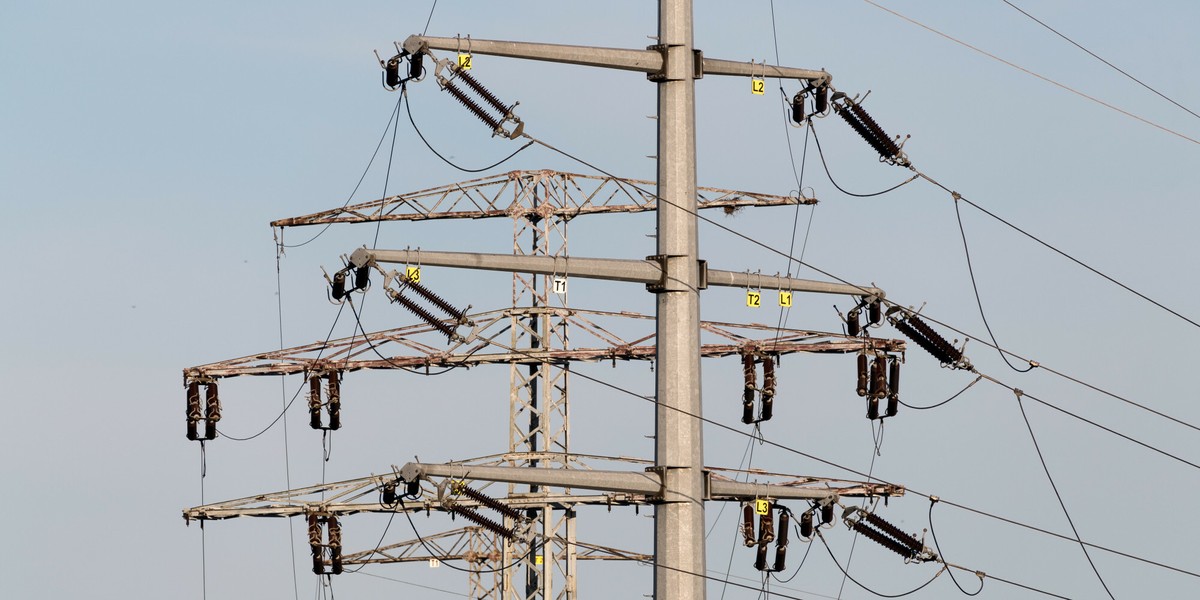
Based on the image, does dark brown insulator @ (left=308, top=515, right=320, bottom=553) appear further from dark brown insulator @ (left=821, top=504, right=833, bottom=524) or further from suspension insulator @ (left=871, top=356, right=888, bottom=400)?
dark brown insulator @ (left=821, top=504, right=833, bottom=524)

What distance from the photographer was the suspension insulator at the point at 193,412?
56625 mm

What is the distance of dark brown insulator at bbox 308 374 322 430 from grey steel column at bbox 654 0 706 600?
28254 millimetres

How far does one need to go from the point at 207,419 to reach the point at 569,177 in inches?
417

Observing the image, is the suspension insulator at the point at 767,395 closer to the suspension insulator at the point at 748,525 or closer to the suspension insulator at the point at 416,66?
the suspension insulator at the point at 748,525

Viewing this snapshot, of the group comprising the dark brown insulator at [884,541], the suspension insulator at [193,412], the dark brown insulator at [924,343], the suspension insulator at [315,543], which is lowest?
the suspension insulator at [315,543]

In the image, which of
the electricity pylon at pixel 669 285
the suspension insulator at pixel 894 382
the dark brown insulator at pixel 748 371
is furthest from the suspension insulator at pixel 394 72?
the dark brown insulator at pixel 748 371

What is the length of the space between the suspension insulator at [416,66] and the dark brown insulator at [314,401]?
26341 mm

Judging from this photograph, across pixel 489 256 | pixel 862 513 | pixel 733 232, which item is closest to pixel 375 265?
pixel 489 256

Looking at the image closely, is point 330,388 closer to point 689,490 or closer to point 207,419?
point 207,419

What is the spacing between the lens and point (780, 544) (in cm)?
4456

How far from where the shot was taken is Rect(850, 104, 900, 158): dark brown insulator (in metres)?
31.8

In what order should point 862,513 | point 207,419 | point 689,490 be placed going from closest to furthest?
point 689,490, point 862,513, point 207,419

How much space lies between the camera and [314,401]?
5725cm

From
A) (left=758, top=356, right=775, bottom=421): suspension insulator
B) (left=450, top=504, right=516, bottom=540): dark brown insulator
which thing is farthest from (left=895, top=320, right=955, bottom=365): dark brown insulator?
(left=758, top=356, right=775, bottom=421): suspension insulator
